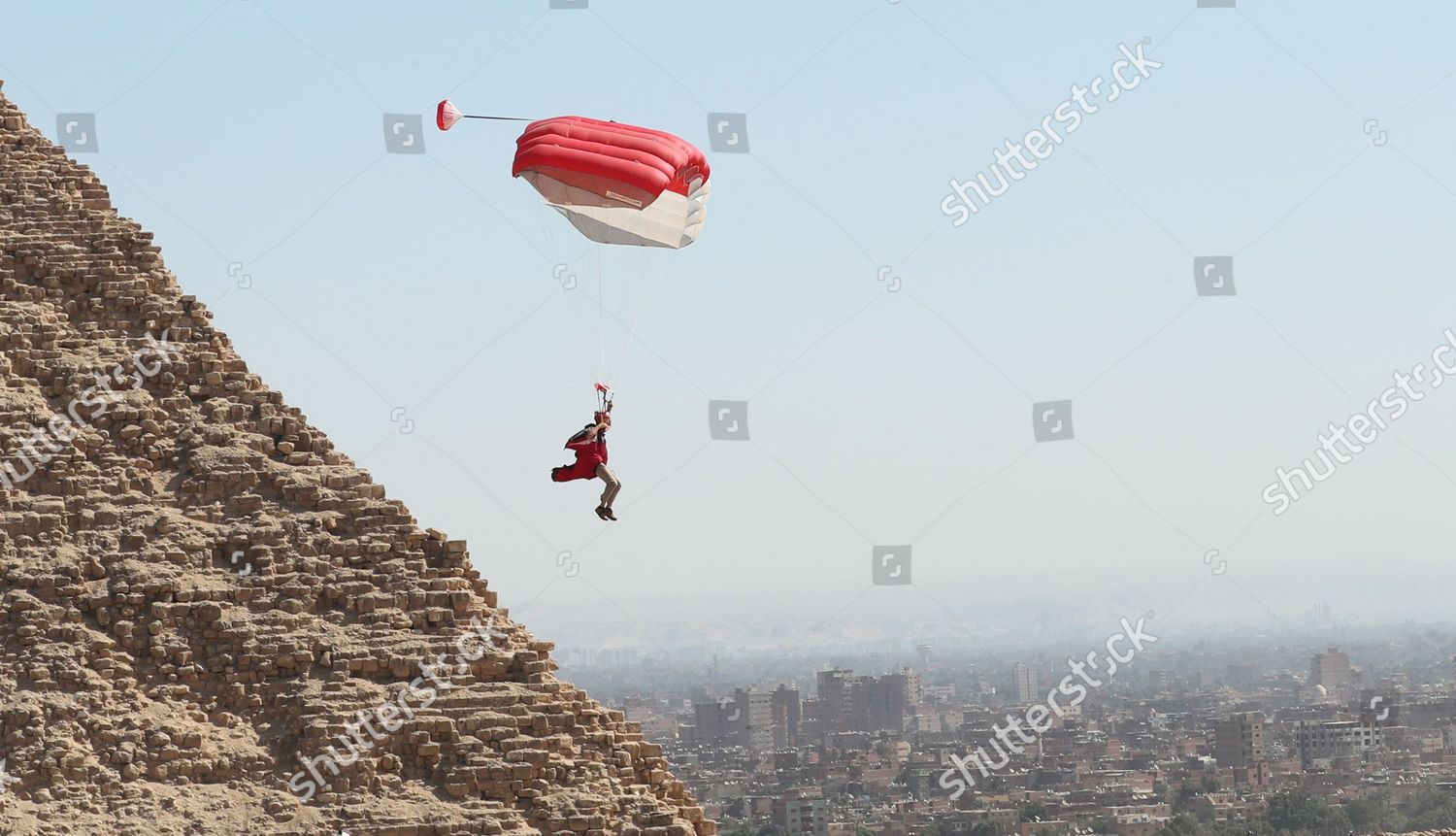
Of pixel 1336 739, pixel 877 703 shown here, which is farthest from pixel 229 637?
pixel 877 703

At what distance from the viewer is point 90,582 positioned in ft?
77.0

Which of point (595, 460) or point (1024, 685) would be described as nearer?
point (595, 460)

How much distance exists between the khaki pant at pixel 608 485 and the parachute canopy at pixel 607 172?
10.5ft

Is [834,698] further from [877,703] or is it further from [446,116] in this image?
[446,116]

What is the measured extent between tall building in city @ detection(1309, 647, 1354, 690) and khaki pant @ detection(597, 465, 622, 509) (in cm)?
10099

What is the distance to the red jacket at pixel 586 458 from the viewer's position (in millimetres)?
26797

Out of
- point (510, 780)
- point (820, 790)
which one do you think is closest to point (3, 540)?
point (510, 780)

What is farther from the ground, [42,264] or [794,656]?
[794,656]

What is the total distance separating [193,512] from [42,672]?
2596 mm

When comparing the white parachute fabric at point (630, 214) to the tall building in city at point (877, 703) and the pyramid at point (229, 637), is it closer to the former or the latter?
the pyramid at point (229, 637)

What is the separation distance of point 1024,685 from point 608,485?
102 m

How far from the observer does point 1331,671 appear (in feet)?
405

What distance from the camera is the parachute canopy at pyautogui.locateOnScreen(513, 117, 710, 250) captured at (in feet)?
87.5

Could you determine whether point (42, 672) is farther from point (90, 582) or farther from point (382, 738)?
point (382, 738)
